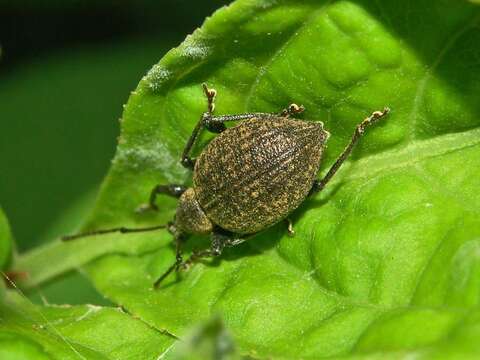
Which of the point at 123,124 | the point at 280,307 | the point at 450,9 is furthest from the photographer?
the point at 123,124

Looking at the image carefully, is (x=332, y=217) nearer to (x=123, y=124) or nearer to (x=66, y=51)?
(x=123, y=124)

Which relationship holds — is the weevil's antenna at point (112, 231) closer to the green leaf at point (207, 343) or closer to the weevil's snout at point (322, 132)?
the weevil's snout at point (322, 132)

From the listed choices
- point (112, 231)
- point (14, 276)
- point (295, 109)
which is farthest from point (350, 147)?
point (14, 276)

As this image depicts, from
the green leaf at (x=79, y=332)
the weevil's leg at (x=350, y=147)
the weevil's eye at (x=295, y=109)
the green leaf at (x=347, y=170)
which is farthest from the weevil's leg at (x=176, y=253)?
the weevil's eye at (x=295, y=109)

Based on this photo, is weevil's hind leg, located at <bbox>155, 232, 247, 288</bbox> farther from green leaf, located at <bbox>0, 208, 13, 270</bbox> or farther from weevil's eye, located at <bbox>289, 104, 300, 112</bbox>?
green leaf, located at <bbox>0, 208, 13, 270</bbox>

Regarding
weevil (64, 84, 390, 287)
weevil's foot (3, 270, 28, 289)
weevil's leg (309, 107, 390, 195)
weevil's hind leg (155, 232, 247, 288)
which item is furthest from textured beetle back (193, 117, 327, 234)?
weevil's foot (3, 270, 28, 289)

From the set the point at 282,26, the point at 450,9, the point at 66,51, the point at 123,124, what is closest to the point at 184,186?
the point at 123,124
